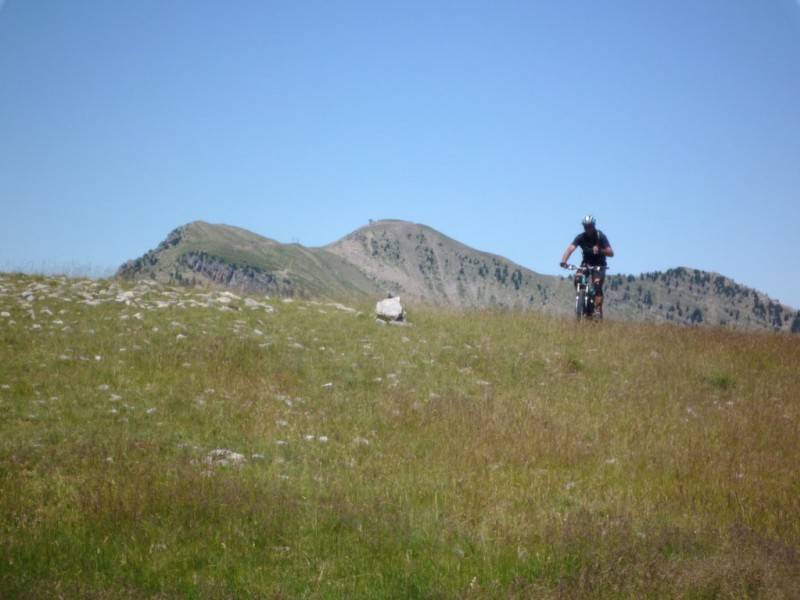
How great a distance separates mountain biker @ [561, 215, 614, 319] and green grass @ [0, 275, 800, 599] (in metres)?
3.51

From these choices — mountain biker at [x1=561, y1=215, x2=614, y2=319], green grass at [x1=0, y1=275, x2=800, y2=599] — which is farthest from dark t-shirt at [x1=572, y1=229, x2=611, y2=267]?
green grass at [x1=0, y1=275, x2=800, y2=599]

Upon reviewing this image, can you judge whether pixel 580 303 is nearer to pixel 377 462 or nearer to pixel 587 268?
pixel 587 268

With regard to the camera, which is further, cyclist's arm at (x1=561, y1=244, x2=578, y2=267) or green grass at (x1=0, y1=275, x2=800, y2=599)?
cyclist's arm at (x1=561, y1=244, x2=578, y2=267)

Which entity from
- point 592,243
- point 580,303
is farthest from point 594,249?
point 580,303

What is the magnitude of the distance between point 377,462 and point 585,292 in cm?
1290

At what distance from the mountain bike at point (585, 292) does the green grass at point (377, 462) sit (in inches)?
136

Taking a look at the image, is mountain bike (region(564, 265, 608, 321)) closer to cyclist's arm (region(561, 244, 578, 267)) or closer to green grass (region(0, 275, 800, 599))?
cyclist's arm (region(561, 244, 578, 267))

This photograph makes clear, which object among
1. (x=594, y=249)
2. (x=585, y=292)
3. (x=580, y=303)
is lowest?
(x=580, y=303)

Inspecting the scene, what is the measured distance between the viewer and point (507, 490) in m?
8.52

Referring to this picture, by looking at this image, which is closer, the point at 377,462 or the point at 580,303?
the point at 377,462

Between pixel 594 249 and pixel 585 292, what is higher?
pixel 594 249

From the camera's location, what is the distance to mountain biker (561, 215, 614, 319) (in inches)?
818

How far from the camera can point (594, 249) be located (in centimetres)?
2081

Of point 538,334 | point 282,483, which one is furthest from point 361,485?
point 538,334
